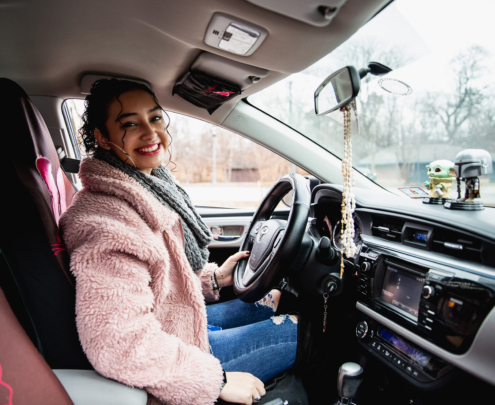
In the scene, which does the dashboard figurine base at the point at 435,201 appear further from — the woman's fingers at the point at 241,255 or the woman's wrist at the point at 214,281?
the woman's wrist at the point at 214,281

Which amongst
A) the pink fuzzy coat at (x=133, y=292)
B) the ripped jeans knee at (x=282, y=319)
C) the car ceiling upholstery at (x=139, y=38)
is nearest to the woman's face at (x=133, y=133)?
the pink fuzzy coat at (x=133, y=292)

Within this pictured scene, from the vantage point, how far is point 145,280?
1.02m

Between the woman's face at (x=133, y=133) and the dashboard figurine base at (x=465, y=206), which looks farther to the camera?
the woman's face at (x=133, y=133)

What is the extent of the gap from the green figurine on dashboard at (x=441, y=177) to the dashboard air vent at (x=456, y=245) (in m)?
Answer: 0.27

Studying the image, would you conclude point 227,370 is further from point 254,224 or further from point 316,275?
point 254,224

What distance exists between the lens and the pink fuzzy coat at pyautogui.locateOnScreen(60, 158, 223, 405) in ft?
3.02

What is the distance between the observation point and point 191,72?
167 centimetres

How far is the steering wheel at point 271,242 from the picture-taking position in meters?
1.29

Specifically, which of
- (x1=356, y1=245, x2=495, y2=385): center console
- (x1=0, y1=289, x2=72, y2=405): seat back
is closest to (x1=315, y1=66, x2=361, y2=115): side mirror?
(x1=356, y1=245, x2=495, y2=385): center console

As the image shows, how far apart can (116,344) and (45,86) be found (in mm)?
1677

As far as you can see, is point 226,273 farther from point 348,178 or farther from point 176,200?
point 348,178

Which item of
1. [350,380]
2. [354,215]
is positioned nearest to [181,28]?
[354,215]

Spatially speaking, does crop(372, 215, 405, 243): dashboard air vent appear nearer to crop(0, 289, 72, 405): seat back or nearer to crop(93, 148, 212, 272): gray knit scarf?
crop(93, 148, 212, 272): gray knit scarf

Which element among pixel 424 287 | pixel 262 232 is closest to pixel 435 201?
pixel 424 287
